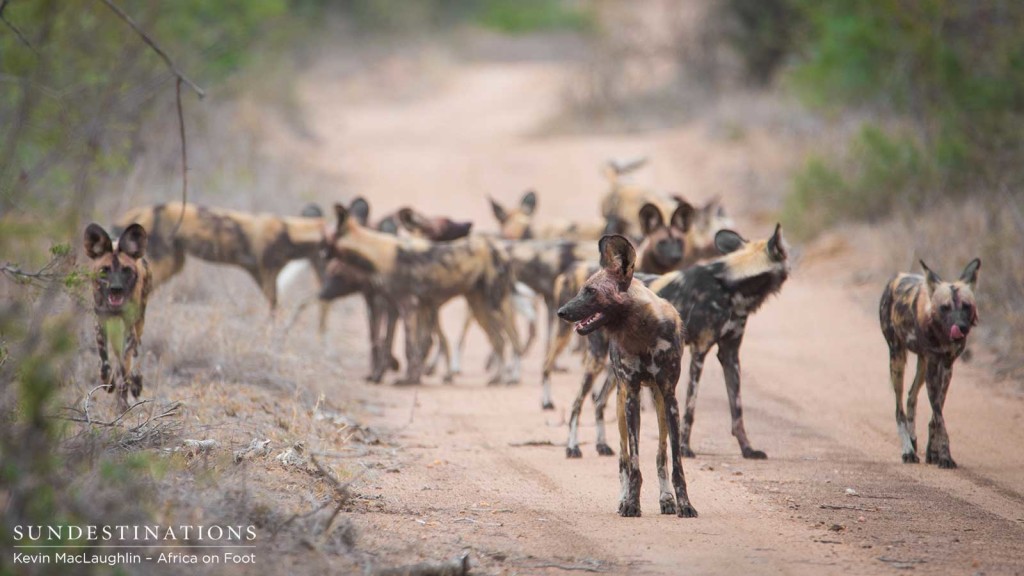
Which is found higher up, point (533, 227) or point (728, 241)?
point (533, 227)

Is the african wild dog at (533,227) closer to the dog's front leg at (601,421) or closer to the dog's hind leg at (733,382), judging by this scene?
the dog's hind leg at (733,382)

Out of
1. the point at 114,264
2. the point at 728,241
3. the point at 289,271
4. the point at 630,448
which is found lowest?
the point at 630,448

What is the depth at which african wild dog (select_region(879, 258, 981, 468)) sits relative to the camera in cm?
624

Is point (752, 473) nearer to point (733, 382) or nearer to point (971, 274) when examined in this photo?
point (733, 382)

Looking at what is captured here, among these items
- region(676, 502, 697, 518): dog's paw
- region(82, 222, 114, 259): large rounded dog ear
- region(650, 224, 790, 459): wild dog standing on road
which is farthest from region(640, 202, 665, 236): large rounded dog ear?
region(82, 222, 114, 259): large rounded dog ear

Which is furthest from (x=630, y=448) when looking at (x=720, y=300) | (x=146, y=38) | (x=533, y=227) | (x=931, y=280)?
(x=533, y=227)

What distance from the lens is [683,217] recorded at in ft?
27.6

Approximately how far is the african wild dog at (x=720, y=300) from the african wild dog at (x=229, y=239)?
3978 mm

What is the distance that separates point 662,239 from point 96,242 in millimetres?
3743

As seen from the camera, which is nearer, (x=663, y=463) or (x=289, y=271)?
(x=663, y=463)

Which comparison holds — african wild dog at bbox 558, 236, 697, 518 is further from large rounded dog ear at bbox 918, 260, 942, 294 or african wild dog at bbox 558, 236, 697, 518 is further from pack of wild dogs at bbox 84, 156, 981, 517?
large rounded dog ear at bbox 918, 260, 942, 294

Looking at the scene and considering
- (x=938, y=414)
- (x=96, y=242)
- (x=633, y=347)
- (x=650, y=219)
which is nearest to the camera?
(x=633, y=347)

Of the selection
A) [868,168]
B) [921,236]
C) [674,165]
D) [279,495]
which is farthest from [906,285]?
[674,165]

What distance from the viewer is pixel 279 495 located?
16.4 feet
